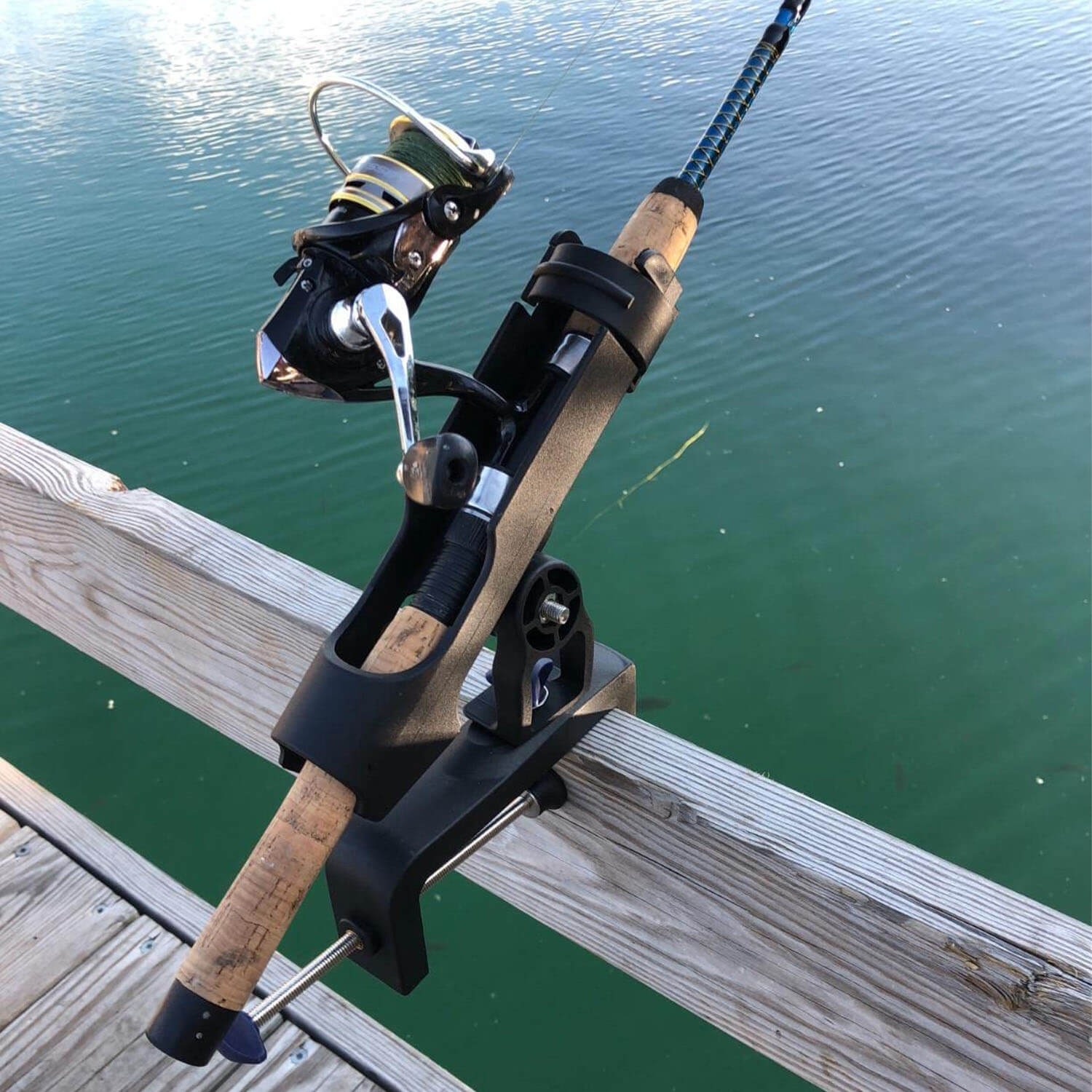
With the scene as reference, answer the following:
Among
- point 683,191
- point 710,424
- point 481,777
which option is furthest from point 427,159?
point 710,424

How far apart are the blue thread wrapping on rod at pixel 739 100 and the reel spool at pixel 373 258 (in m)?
0.20

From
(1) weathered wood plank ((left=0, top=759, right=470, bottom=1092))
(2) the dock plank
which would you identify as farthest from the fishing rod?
(2) the dock plank

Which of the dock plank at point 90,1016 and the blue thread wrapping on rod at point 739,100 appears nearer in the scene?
the blue thread wrapping on rod at point 739,100

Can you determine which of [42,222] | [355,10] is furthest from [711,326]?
[355,10]

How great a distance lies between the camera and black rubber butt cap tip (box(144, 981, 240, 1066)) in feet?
2.19

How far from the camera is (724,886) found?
816 mm

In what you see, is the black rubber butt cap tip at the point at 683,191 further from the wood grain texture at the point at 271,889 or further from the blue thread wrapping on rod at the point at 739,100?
the wood grain texture at the point at 271,889

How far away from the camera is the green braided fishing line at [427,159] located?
2.70 feet

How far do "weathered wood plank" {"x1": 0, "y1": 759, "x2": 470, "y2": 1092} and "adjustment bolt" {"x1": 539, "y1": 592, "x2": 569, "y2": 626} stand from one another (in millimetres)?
707

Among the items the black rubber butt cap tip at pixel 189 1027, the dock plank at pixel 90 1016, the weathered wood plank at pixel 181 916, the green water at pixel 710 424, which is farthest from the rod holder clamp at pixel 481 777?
the green water at pixel 710 424

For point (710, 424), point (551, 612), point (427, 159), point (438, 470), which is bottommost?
point (710, 424)

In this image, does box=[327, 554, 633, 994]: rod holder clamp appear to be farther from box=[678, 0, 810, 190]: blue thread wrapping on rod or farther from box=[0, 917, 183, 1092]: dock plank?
box=[0, 917, 183, 1092]: dock plank

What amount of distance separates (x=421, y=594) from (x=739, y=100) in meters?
0.50

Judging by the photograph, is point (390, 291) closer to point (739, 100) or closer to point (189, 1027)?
point (739, 100)
